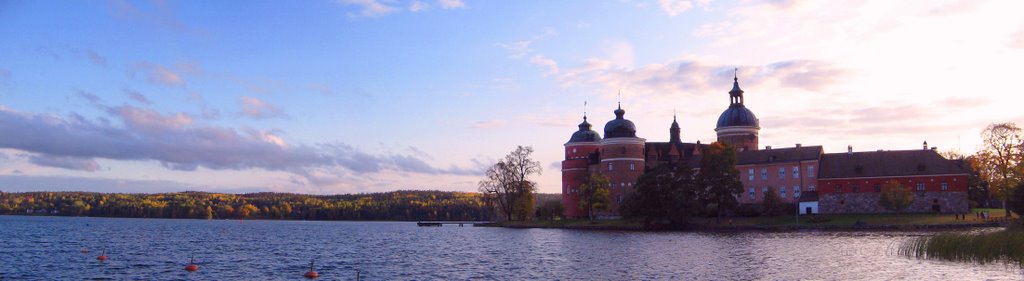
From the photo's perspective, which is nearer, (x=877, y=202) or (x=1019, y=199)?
(x=1019, y=199)

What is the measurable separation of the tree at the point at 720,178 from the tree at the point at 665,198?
161 centimetres

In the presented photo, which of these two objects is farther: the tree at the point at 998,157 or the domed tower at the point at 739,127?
the domed tower at the point at 739,127

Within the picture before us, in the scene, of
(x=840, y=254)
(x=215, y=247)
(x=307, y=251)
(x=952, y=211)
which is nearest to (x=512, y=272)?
(x=840, y=254)

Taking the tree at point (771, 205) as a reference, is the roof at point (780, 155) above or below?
above

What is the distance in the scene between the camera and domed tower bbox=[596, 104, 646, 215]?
421ft

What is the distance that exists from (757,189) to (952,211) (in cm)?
2516

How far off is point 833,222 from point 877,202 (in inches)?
449

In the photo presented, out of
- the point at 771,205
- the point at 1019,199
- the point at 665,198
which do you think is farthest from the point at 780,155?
the point at 1019,199

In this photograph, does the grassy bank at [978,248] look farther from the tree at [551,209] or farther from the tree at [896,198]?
the tree at [551,209]

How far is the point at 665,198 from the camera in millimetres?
102625

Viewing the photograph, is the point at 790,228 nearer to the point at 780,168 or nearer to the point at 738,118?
the point at 780,168

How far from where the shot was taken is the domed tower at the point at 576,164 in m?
135

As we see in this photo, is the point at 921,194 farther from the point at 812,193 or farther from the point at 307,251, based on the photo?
the point at 307,251

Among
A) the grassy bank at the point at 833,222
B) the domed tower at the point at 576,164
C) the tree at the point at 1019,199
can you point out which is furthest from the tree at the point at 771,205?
the tree at the point at 1019,199
